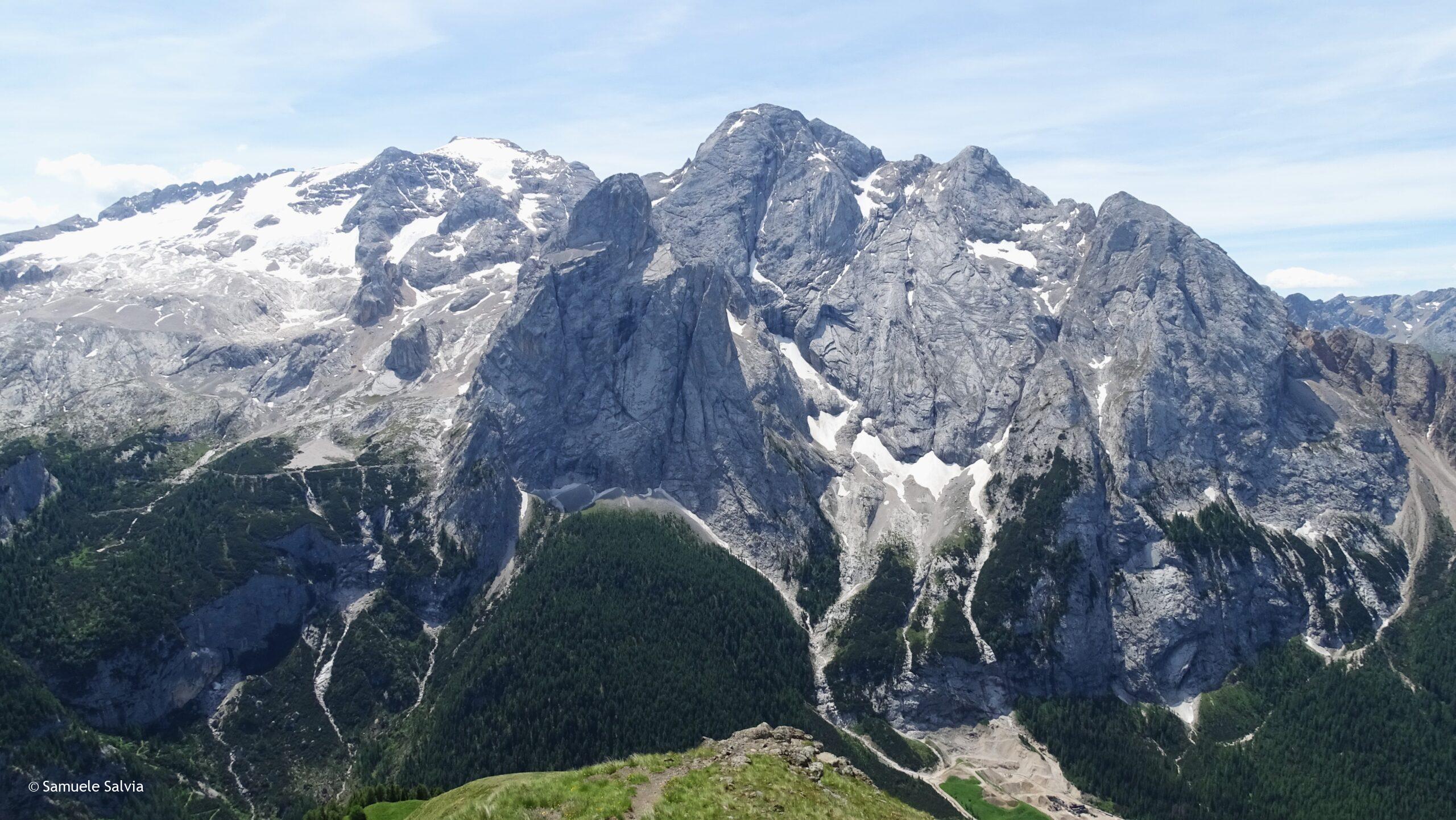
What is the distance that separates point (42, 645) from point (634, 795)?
161 meters

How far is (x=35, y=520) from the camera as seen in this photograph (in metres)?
197

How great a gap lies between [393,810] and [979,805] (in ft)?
425

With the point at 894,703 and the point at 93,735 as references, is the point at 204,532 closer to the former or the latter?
the point at 93,735

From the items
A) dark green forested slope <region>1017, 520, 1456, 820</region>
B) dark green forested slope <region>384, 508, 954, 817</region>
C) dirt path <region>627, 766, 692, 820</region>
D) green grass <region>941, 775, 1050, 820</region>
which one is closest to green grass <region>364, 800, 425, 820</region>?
dirt path <region>627, 766, 692, 820</region>

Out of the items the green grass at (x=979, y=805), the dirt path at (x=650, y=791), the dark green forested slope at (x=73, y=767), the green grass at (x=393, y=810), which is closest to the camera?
the dirt path at (x=650, y=791)

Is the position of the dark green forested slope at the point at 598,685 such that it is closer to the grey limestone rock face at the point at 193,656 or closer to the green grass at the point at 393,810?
the grey limestone rock face at the point at 193,656

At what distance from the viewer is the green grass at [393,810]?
66.4 meters

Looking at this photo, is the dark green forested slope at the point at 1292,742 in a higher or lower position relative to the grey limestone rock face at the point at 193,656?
lower

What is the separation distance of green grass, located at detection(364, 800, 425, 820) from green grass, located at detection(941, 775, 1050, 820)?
124925mm

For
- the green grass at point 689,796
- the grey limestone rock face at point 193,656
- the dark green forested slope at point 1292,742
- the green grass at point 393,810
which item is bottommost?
the dark green forested slope at point 1292,742

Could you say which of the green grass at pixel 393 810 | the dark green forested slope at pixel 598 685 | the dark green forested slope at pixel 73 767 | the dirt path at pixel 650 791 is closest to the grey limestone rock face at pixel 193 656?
the dark green forested slope at pixel 73 767

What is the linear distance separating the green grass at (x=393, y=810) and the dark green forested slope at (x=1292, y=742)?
147921 mm

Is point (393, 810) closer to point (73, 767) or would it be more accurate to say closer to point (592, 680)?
point (73, 767)

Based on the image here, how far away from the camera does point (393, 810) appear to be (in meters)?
67.6
